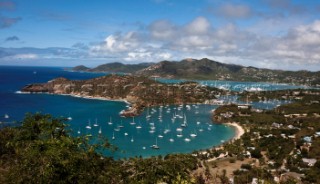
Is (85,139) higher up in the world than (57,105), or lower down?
higher up

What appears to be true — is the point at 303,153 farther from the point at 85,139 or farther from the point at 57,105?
the point at 57,105

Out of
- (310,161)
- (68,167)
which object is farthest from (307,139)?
(68,167)

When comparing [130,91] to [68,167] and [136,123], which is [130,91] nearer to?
[136,123]

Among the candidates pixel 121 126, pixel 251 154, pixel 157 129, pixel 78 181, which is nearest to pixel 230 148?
pixel 251 154

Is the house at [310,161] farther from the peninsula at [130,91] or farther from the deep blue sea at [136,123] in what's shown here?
the peninsula at [130,91]

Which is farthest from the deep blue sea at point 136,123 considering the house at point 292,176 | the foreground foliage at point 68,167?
the foreground foliage at point 68,167

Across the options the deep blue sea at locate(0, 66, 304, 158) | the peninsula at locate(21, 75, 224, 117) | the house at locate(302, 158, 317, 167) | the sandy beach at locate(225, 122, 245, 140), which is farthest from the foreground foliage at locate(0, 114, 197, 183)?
the peninsula at locate(21, 75, 224, 117)
